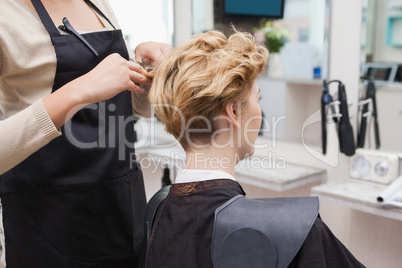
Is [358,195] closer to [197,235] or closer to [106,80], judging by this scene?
[197,235]

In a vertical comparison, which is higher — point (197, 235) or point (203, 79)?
point (203, 79)

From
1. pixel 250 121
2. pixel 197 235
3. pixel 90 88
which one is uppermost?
pixel 90 88

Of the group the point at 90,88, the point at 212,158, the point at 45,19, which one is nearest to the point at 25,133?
the point at 90,88

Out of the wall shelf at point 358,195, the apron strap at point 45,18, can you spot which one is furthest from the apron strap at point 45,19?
the wall shelf at point 358,195

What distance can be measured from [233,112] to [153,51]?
1.17ft

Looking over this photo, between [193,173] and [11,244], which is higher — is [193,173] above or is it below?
above

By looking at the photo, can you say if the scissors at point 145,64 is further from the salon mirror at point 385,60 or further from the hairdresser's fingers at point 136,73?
the salon mirror at point 385,60

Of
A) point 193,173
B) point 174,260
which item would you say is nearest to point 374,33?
point 193,173

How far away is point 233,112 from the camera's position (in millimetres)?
1137

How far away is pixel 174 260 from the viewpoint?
3.57 ft

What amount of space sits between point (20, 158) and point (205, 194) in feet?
1.50

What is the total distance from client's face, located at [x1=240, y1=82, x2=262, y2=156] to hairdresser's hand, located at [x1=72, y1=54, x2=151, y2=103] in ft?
1.07

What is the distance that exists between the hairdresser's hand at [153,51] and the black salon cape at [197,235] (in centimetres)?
41

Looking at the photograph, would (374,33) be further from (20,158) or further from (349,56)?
(20,158)
